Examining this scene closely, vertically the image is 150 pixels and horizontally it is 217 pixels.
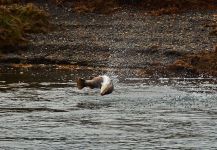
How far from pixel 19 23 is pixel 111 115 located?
23.3 m

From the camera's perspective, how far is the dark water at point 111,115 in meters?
19.8

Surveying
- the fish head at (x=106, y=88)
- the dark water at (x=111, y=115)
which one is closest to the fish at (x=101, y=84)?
the fish head at (x=106, y=88)

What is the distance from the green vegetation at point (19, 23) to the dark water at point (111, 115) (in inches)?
388

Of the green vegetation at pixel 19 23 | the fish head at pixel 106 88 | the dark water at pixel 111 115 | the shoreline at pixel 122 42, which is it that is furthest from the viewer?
the green vegetation at pixel 19 23

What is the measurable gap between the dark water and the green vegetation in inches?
388

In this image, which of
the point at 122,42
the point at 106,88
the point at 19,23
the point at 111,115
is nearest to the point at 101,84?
the point at 106,88

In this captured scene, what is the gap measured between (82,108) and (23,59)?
49.2ft

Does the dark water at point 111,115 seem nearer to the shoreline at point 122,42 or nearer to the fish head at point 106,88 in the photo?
the fish head at point 106,88

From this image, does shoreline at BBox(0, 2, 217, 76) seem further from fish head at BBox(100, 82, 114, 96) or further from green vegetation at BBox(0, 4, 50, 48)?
fish head at BBox(100, 82, 114, 96)

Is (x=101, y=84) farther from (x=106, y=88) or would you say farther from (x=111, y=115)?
(x=111, y=115)

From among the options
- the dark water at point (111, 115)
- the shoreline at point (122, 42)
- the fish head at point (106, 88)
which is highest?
the shoreline at point (122, 42)

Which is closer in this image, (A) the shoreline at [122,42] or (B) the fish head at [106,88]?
(B) the fish head at [106,88]

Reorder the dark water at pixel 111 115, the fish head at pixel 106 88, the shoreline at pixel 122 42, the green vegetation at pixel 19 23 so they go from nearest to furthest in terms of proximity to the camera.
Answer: the dark water at pixel 111 115 < the fish head at pixel 106 88 < the shoreline at pixel 122 42 < the green vegetation at pixel 19 23

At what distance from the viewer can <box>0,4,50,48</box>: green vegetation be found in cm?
4284
